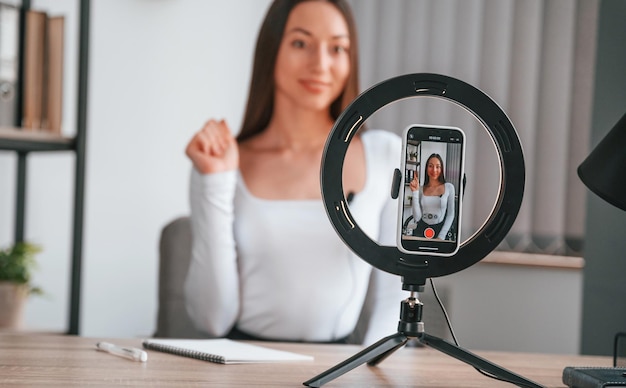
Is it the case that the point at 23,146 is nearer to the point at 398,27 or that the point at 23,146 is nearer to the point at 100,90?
the point at 100,90

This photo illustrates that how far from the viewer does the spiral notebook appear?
993mm

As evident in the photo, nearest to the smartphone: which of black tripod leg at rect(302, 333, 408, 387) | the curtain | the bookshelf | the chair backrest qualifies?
black tripod leg at rect(302, 333, 408, 387)

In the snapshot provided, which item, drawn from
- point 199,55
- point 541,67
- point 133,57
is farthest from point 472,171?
point 133,57

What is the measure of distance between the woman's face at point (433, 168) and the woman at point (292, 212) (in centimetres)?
77

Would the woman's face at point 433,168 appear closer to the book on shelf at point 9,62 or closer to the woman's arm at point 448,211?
the woman's arm at point 448,211

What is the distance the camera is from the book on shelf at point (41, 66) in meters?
2.03

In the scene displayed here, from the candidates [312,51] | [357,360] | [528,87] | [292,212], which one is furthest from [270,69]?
[528,87]

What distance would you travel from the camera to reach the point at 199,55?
277 cm

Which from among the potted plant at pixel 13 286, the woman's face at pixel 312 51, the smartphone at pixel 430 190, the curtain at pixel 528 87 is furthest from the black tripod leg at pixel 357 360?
the curtain at pixel 528 87

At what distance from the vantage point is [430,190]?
2.80ft

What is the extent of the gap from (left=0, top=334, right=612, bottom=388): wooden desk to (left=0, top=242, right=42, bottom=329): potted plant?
36.0 inches

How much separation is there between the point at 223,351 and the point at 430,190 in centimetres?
36

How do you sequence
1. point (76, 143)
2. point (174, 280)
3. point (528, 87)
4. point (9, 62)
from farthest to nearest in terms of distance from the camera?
1. point (528, 87)
2. point (76, 143)
3. point (9, 62)
4. point (174, 280)

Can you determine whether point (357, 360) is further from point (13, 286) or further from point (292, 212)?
point (13, 286)
